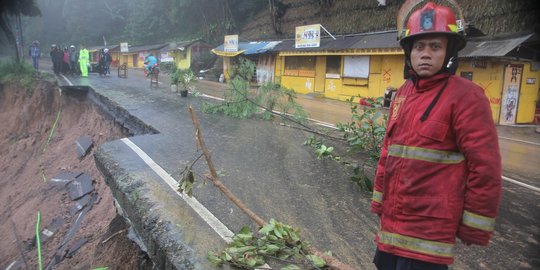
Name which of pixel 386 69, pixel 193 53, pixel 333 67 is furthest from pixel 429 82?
pixel 193 53

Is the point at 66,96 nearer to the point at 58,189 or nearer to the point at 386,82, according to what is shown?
the point at 58,189

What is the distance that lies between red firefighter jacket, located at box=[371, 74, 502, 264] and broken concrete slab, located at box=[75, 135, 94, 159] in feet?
34.7

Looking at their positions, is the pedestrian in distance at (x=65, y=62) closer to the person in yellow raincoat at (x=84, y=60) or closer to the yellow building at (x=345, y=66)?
the person in yellow raincoat at (x=84, y=60)

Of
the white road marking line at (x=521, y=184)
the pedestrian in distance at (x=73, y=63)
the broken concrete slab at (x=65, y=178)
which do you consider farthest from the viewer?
the pedestrian in distance at (x=73, y=63)

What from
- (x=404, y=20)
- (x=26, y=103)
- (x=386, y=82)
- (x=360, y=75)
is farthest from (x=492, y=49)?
(x=26, y=103)

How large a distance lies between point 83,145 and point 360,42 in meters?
13.4

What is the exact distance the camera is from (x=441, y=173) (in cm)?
193

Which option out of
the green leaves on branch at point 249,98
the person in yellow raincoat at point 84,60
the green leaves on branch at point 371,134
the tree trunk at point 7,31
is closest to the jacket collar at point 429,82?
the green leaves on branch at point 371,134

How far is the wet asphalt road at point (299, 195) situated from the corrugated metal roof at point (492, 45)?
4632 millimetres

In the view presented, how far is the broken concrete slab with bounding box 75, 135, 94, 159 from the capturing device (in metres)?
11.0

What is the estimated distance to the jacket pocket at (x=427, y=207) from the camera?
1.90 m

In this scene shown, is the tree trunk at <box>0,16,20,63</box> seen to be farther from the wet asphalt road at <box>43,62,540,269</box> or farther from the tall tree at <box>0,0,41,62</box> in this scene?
the wet asphalt road at <box>43,62,540,269</box>

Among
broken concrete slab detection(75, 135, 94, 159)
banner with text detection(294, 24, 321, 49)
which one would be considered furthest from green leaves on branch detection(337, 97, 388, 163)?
banner with text detection(294, 24, 321, 49)

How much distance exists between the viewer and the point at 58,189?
9422mm
